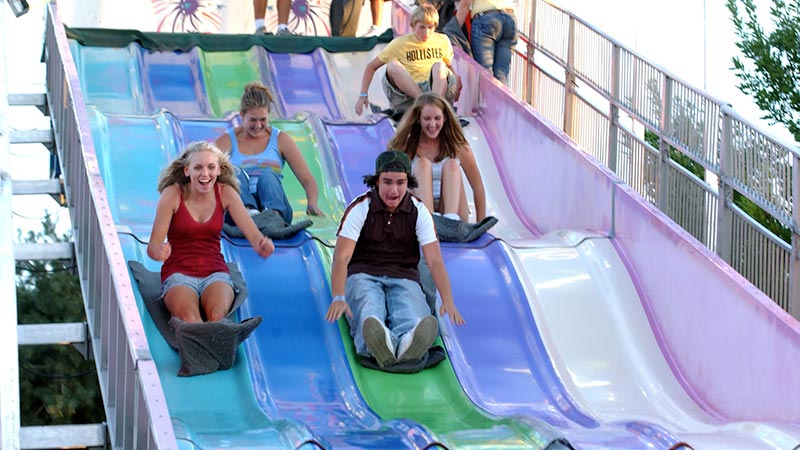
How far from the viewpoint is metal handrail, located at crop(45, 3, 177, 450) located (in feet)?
13.8

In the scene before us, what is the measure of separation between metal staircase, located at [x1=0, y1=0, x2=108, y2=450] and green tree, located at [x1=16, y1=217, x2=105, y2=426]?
32.7 feet

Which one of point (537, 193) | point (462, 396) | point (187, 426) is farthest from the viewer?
point (537, 193)

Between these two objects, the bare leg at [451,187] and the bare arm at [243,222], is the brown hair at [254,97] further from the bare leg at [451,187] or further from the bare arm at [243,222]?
the bare arm at [243,222]

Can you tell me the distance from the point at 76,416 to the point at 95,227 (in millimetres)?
12468

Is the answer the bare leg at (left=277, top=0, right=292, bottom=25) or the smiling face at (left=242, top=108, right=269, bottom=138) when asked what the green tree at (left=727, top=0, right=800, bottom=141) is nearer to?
the bare leg at (left=277, top=0, right=292, bottom=25)

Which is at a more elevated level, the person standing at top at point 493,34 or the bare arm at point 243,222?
the person standing at top at point 493,34

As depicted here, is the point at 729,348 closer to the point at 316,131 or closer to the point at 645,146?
the point at 645,146

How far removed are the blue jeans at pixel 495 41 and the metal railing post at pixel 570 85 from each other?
80 cm

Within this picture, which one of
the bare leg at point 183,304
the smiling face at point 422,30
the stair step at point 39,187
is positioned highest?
the smiling face at point 422,30

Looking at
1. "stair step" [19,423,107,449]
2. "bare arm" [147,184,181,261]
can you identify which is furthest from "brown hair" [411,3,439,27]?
"stair step" [19,423,107,449]

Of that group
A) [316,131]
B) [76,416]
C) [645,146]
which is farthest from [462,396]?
[76,416]

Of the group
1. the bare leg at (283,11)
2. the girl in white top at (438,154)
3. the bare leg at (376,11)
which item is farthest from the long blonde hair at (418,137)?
the bare leg at (376,11)

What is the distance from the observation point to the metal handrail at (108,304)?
4203 mm

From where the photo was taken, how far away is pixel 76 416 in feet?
58.0
